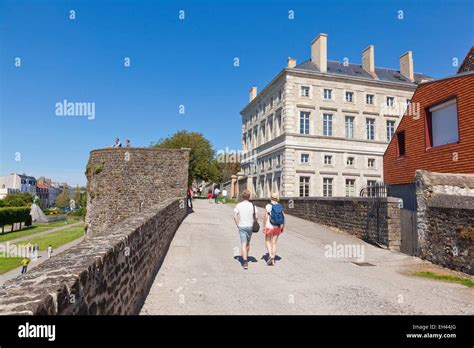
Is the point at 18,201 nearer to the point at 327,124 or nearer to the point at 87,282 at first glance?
the point at 327,124

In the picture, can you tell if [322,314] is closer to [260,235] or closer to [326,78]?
[260,235]

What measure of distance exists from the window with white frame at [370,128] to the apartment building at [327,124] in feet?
0.39

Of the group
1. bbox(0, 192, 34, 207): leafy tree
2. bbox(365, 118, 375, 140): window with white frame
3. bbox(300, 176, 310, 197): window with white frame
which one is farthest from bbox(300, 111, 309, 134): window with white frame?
bbox(0, 192, 34, 207): leafy tree

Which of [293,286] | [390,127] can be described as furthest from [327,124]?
[293,286]

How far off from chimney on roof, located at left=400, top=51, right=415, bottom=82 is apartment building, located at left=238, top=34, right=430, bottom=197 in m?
1.34

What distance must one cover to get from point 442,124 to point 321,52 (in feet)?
96.6

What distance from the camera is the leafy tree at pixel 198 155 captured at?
4328 centimetres

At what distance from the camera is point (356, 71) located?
42.3 m

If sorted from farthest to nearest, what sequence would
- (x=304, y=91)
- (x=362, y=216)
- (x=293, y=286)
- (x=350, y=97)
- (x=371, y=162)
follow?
1. (x=350, y=97)
2. (x=371, y=162)
3. (x=304, y=91)
4. (x=362, y=216)
5. (x=293, y=286)

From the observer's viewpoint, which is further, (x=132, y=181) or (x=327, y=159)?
(x=327, y=159)

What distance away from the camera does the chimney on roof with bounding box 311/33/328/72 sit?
39.1 m

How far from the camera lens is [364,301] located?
5789 millimetres
